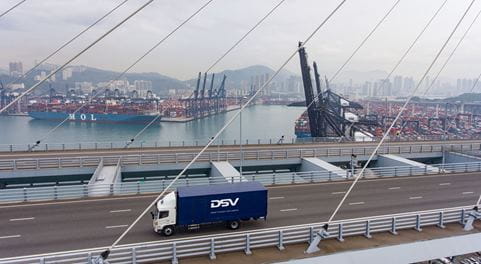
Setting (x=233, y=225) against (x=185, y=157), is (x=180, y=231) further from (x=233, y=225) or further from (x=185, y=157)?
(x=185, y=157)

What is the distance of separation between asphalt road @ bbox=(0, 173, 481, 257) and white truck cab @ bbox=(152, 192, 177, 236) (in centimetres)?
40

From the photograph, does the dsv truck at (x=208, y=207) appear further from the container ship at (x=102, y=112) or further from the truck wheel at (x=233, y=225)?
the container ship at (x=102, y=112)

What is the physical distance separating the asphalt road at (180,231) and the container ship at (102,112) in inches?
4774

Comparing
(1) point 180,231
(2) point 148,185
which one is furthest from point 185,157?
(1) point 180,231

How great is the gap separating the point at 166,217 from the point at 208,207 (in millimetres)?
2017

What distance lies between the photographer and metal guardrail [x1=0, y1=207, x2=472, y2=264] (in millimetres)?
13391

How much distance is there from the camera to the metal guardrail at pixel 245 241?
13391 mm

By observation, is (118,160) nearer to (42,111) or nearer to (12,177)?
(12,177)

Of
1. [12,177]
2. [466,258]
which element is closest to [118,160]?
[12,177]

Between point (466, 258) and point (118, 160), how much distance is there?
27.9 meters

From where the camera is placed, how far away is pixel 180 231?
17656mm

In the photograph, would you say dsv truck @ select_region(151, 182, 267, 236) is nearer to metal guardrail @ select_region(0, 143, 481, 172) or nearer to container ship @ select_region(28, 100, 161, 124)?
metal guardrail @ select_region(0, 143, 481, 172)

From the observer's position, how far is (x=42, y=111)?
166 m

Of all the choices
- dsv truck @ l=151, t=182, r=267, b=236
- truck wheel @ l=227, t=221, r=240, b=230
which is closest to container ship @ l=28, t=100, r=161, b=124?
dsv truck @ l=151, t=182, r=267, b=236
